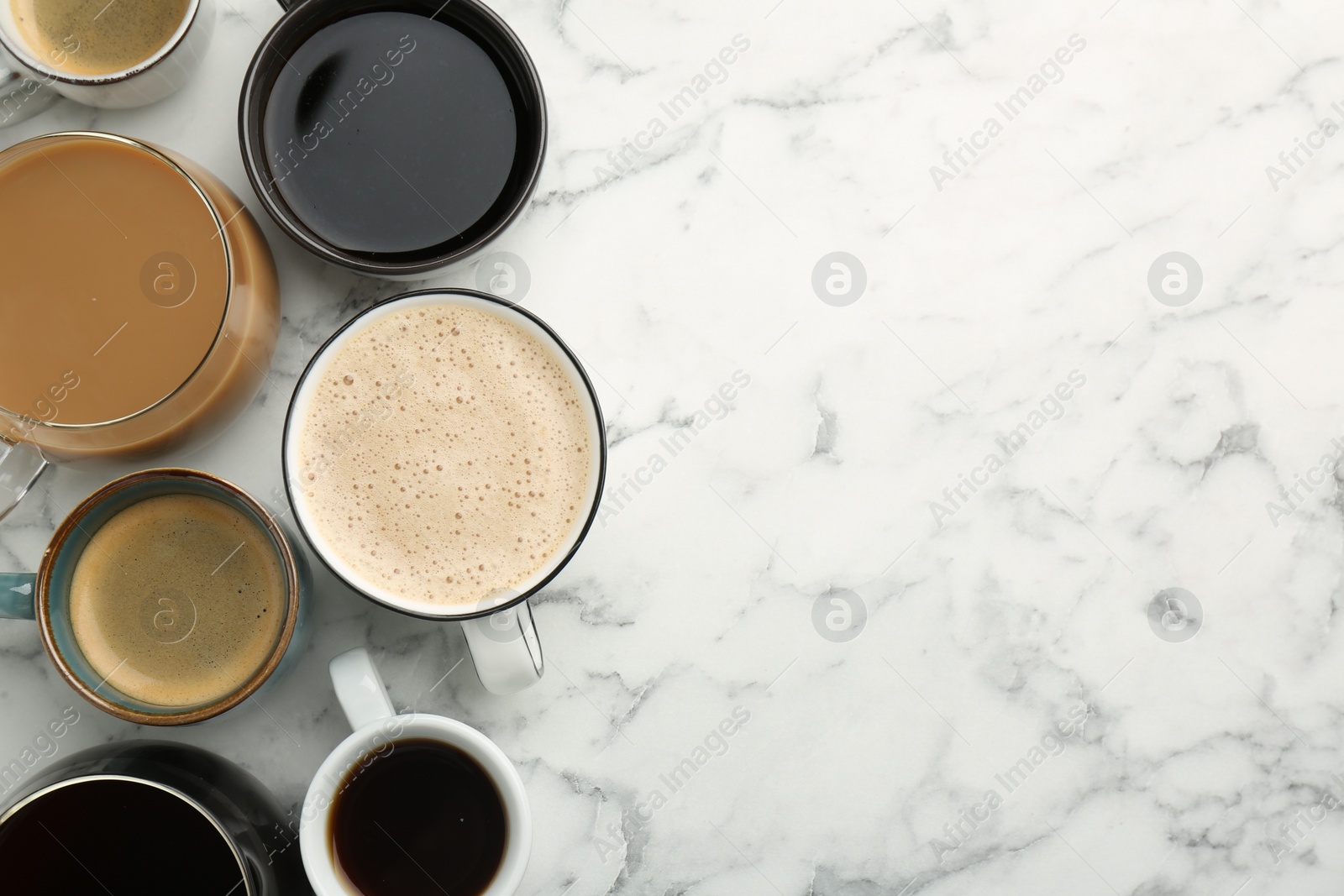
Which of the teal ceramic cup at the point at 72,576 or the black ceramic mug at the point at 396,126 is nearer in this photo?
the teal ceramic cup at the point at 72,576

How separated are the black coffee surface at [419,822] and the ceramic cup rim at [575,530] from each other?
19 cm

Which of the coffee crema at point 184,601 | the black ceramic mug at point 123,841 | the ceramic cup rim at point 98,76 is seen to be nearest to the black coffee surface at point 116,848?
the black ceramic mug at point 123,841

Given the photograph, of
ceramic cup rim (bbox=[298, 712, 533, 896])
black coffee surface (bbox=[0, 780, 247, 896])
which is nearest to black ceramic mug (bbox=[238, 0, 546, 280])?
ceramic cup rim (bbox=[298, 712, 533, 896])

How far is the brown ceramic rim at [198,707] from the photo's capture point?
941 mm

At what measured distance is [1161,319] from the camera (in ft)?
4.03

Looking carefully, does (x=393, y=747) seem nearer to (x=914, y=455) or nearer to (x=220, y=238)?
(x=220, y=238)

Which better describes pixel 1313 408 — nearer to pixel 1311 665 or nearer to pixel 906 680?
pixel 1311 665

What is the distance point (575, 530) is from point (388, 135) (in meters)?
0.53

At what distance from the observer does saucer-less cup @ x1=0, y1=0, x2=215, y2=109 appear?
0.99 metres

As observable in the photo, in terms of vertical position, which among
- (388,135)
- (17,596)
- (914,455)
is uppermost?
(914,455)

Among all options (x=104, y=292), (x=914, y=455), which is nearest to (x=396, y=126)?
(x=104, y=292)

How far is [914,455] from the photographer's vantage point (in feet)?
3.94

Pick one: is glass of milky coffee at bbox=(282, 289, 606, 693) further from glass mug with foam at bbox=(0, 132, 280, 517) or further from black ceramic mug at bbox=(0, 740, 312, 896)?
black ceramic mug at bbox=(0, 740, 312, 896)

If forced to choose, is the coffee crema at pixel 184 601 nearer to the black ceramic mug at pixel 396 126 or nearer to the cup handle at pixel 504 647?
the cup handle at pixel 504 647
